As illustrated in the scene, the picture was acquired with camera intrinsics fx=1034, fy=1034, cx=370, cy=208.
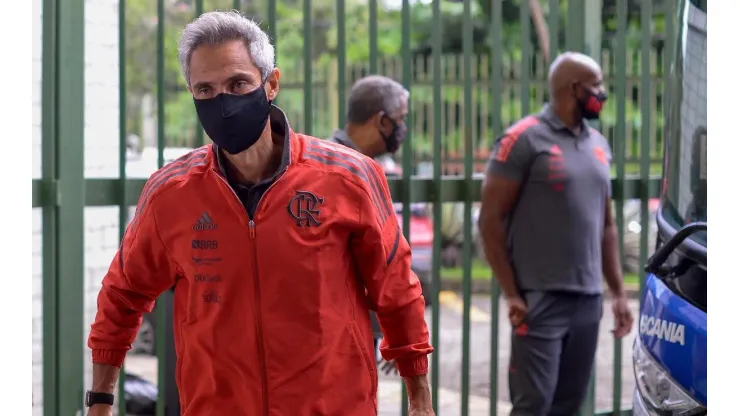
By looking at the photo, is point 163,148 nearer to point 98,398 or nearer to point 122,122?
point 122,122

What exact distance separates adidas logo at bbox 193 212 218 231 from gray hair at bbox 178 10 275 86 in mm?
358

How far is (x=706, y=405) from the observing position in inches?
95.0

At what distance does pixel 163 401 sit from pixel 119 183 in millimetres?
954

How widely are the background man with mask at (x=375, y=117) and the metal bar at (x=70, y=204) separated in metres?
1.07

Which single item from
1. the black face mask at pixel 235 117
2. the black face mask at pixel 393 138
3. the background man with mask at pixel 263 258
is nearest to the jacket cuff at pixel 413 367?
the background man with mask at pixel 263 258

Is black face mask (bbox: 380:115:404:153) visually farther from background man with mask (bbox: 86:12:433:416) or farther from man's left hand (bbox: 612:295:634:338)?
background man with mask (bbox: 86:12:433:416)

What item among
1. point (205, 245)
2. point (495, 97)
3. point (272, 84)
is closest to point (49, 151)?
point (272, 84)

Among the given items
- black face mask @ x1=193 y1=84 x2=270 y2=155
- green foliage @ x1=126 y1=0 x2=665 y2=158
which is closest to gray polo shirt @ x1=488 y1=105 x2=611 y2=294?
black face mask @ x1=193 y1=84 x2=270 y2=155

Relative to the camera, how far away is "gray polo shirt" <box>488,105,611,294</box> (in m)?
4.56

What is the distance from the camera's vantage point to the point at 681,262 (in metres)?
2.77

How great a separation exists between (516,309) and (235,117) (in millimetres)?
2251

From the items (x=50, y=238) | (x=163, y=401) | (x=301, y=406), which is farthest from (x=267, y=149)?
(x=163, y=401)

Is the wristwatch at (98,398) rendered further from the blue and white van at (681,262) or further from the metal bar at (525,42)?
the metal bar at (525,42)

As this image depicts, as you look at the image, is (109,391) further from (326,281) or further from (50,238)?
(50,238)
